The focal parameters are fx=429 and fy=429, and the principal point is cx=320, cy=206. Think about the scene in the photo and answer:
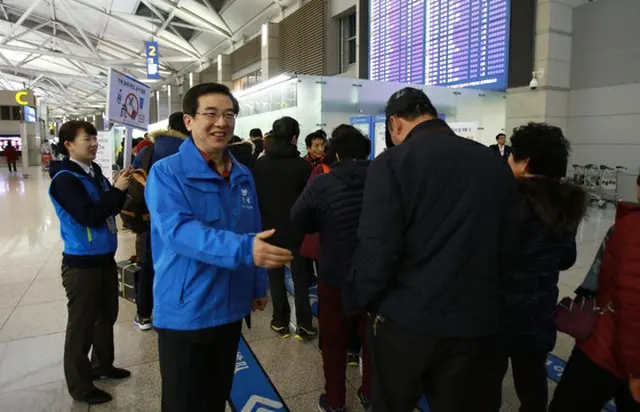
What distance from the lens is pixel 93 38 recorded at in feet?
83.2

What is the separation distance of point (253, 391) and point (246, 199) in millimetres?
1548

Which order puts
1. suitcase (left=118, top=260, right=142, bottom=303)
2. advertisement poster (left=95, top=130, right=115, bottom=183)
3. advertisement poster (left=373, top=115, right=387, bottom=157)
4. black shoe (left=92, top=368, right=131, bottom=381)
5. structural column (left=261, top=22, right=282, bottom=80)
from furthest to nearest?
structural column (left=261, top=22, right=282, bottom=80), advertisement poster (left=373, top=115, right=387, bottom=157), advertisement poster (left=95, top=130, right=115, bottom=183), suitcase (left=118, top=260, right=142, bottom=303), black shoe (left=92, top=368, right=131, bottom=381)

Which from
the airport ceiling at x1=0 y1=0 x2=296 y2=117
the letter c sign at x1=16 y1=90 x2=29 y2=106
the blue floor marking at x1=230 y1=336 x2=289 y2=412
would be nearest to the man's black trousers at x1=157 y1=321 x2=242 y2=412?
the blue floor marking at x1=230 y1=336 x2=289 y2=412

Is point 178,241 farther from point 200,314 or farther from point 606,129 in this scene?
point 606,129

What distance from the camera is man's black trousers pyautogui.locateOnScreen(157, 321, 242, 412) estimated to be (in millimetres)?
1487

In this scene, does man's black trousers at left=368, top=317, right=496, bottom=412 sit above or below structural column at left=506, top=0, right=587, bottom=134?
below

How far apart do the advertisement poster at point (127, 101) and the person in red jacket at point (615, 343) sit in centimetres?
293

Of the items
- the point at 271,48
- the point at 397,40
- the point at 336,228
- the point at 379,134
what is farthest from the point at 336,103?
the point at 271,48

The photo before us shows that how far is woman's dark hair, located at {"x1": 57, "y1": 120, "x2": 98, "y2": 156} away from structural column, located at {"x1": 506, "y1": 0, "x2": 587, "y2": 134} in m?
8.70

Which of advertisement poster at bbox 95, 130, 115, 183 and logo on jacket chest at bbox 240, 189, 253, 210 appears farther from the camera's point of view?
advertisement poster at bbox 95, 130, 115, 183

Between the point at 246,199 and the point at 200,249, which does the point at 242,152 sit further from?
the point at 200,249

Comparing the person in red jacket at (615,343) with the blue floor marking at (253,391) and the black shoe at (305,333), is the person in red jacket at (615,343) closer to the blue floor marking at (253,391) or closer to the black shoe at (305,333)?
the blue floor marking at (253,391)

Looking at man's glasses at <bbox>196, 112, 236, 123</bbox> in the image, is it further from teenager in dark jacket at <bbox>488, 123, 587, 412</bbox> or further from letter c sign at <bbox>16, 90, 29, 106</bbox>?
letter c sign at <bbox>16, 90, 29, 106</bbox>

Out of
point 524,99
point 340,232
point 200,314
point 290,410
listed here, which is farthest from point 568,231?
point 524,99
